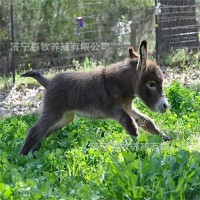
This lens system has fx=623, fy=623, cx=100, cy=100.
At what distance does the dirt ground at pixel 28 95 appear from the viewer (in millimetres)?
13258

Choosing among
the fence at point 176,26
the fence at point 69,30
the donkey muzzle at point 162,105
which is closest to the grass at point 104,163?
the donkey muzzle at point 162,105

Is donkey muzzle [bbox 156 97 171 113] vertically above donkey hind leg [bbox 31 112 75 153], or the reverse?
donkey muzzle [bbox 156 97 171 113]

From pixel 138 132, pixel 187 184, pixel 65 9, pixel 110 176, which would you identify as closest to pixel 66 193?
pixel 110 176

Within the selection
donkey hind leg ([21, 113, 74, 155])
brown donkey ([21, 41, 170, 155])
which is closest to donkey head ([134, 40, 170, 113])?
brown donkey ([21, 41, 170, 155])

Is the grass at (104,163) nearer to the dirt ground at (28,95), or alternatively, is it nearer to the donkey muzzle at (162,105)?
the donkey muzzle at (162,105)

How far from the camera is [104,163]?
661 centimetres

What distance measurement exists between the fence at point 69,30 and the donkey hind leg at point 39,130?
31.0 ft

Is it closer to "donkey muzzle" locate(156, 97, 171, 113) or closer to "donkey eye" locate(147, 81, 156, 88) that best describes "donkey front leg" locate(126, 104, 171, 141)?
"donkey muzzle" locate(156, 97, 171, 113)

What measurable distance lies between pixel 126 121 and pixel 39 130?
1153mm

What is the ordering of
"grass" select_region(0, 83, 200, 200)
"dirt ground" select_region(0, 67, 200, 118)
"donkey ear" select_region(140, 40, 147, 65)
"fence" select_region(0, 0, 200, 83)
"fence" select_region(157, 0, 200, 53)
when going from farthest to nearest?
"fence" select_region(0, 0, 200, 83) < "fence" select_region(157, 0, 200, 53) < "dirt ground" select_region(0, 67, 200, 118) < "donkey ear" select_region(140, 40, 147, 65) < "grass" select_region(0, 83, 200, 200)

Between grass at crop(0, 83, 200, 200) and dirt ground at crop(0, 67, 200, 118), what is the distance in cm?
348

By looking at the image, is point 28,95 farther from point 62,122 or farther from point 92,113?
point 92,113

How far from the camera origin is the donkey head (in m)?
8.33

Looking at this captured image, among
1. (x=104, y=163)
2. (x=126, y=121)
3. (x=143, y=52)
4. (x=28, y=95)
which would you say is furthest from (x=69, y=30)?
(x=104, y=163)
